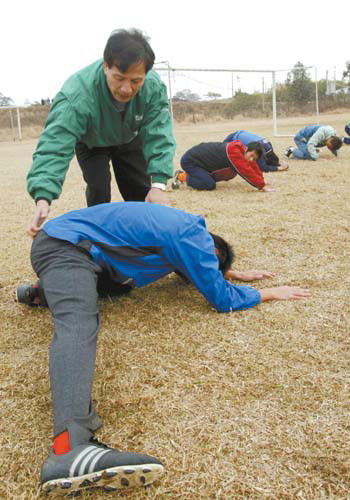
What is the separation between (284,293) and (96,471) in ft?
4.89

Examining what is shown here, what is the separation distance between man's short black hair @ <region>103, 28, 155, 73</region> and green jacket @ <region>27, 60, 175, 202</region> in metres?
0.27

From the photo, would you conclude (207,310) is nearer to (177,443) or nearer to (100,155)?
(177,443)

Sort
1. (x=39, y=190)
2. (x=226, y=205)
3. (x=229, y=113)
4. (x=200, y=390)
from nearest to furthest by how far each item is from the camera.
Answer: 1. (x=200, y=390)
2. (x=39, y=190)
3. (x=226, y=205)
4. (x=229, y=113)

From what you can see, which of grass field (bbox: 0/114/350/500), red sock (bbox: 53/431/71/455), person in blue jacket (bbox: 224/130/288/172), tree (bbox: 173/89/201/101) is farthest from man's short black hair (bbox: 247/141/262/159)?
tree (bbox: 173/89/201/101)

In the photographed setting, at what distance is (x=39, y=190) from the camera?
218cm

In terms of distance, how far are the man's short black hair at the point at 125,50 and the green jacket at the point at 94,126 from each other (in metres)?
0.27

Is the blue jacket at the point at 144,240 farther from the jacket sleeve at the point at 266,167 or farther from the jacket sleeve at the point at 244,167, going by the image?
the jacket sleeve at the point at 266,167

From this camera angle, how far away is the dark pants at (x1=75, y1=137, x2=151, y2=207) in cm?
296

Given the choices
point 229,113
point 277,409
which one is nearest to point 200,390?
point 277,409

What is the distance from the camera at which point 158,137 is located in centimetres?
269

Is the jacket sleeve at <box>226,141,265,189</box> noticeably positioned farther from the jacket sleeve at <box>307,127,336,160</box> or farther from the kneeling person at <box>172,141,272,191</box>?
the jacket sleeve at <box>307,127,336,160</box>

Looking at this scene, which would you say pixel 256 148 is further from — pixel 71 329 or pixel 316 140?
pixel 71 329

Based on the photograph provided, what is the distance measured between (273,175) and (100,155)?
4.49m

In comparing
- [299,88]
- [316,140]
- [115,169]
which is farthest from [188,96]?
[115,169]
